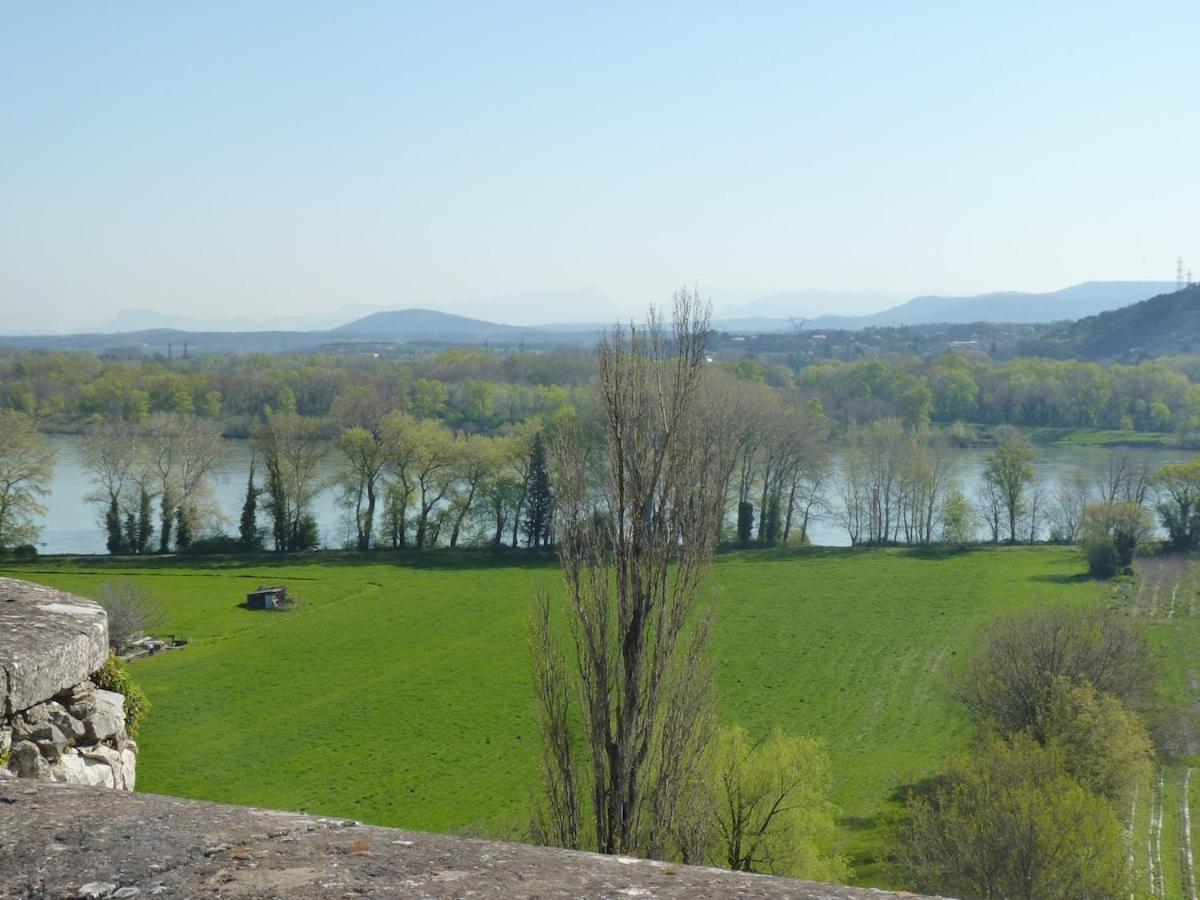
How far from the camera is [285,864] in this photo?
289 centimetres

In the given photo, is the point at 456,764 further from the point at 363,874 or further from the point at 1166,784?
the point at 363,874

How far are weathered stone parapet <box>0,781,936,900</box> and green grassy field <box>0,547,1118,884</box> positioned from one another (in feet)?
55.9

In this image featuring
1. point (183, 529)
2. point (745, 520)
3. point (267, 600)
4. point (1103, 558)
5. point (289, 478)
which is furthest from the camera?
point (745, 520)

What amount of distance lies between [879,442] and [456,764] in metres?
36.8

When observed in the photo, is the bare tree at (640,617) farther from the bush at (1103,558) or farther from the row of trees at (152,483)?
the row of trees at (152,483)

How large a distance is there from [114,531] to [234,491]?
1233cm

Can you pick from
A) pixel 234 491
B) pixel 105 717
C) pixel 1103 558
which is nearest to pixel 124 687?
pixel 105 717

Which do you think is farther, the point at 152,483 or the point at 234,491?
the point at 234,491

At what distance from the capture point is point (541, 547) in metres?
51.1

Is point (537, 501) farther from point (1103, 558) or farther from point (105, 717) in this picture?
point (105, 717)

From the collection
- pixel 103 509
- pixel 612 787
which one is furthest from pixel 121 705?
pixel 103 509

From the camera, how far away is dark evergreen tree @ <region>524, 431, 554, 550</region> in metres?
50.2

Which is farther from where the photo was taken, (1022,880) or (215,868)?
(1022,880)

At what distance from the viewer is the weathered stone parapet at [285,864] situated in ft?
9.09
